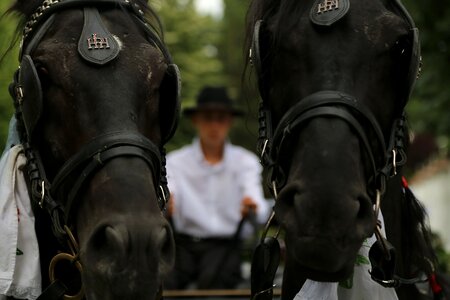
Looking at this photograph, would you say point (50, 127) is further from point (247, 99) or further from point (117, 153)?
point (247, 99)

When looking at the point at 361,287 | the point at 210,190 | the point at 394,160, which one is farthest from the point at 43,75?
the point at 210,190

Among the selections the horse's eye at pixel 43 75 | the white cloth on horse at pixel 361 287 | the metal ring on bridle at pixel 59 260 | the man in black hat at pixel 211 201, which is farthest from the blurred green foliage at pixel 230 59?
the metal ring on bridle at pixel 59 260

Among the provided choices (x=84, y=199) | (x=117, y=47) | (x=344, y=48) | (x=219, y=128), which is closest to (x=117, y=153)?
(x=84, y=199)

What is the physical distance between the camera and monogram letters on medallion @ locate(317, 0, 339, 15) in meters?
3.30

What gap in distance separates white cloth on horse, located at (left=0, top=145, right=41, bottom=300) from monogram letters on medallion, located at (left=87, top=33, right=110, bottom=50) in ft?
1.74

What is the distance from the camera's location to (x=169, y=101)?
325cm

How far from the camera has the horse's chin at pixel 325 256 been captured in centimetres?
298

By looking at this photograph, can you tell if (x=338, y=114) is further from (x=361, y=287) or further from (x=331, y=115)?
(x=361, y=287)

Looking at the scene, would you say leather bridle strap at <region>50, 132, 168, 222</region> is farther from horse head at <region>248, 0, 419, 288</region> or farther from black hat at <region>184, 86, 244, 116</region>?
black hat at <region>184, 86, 244, 116</region>

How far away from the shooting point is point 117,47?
3141mm

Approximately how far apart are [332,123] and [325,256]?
470 mm

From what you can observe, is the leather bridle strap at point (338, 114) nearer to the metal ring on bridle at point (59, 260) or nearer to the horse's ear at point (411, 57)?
the horse's ear at point (411, 57)

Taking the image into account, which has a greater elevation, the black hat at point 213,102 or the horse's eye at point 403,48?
the horse's eye at point 403,48

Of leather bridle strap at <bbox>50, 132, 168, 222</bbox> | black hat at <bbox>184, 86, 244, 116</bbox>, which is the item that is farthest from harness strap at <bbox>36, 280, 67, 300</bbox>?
black hat at <bbox>184, 86, 244, 116</bbox>
